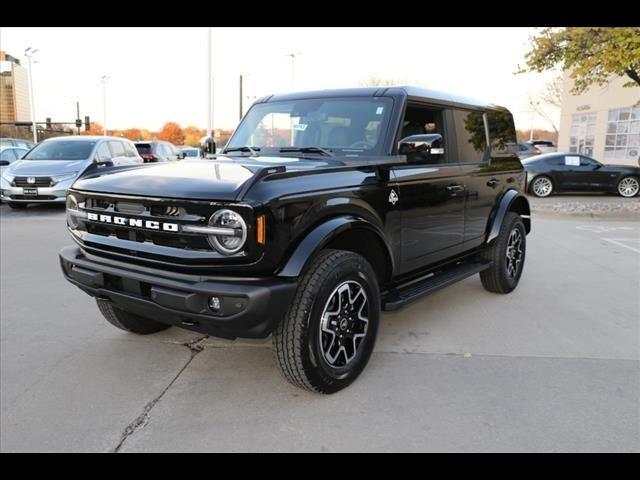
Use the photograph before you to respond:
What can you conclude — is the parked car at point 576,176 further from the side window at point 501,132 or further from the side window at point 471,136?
the side window at point 471,136

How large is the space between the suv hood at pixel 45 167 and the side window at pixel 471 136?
9.36 metres

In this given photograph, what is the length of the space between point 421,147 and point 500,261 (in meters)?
2.12

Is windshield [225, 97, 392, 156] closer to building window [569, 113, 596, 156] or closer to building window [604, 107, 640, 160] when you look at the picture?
building window [604, 107, 640, 160]

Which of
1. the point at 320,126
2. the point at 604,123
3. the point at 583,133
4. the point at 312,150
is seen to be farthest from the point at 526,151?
the point at 312,150

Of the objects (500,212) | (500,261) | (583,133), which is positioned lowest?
(500,261)

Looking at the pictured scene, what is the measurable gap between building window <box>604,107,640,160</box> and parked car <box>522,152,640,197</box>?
1009 centimetres

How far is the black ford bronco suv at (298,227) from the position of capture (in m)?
2.74

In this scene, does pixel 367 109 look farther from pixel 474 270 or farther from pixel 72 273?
pixel 72 273

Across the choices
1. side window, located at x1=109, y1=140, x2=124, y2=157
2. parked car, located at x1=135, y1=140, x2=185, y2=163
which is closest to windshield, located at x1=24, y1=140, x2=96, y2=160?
side window, located at x1=109, y1=140, x2=124, y2=157

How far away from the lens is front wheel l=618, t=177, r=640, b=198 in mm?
15920

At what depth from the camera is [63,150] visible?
1218 centimetres

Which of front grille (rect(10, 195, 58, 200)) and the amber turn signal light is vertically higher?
the amber turn signal light

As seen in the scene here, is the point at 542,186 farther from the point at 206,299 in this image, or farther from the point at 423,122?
the point at 206,299

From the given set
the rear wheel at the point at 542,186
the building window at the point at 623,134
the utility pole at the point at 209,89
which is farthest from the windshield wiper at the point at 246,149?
the building window at the point at 623,134
